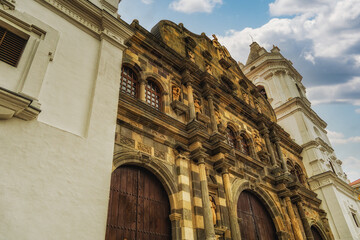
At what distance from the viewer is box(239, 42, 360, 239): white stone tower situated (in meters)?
15.3

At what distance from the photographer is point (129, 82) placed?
28.8ft

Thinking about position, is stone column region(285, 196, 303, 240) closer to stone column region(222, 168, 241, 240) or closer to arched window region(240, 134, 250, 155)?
arched window region(240, 134, 250, 155)

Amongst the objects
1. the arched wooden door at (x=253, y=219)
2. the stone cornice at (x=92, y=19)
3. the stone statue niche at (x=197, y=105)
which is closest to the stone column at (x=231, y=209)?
the arched wooden door at (x=253, y=219)

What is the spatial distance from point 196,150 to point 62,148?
4785mm

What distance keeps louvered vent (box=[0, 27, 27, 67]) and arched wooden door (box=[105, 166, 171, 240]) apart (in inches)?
128

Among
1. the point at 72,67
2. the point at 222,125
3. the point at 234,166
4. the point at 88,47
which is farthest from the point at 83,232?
the point at 222,125

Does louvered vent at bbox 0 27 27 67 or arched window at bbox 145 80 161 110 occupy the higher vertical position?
arched window at bbox 145 80 161 110

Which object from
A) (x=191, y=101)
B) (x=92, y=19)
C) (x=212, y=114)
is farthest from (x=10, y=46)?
(x=212, y=114)

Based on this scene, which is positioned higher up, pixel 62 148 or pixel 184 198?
pixel 184 198

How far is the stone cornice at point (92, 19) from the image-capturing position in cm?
617

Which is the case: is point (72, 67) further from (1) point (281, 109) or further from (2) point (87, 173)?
(1) point (281, 109)

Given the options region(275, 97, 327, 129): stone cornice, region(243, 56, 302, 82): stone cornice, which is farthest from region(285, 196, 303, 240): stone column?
region(243, 56, 302, 82): stone cornice

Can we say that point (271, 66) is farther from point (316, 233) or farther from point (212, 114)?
point (212, 114)

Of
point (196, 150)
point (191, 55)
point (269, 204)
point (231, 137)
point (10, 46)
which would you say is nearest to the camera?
point (10, 46)
